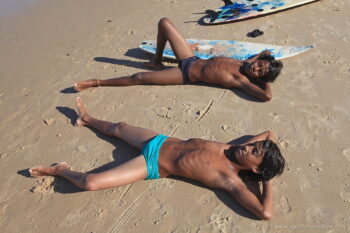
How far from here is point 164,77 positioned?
449 centimetres

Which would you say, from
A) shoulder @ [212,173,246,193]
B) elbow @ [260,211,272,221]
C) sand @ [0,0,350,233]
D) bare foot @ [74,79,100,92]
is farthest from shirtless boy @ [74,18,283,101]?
elbow @ [260,211,272,221]

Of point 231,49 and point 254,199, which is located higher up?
point 231,49

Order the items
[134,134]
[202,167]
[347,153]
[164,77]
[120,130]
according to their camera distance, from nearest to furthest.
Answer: [202,167]
[347,153]
[134,134]
[120,130]
[164,77]

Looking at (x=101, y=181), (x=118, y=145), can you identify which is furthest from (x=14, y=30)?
(x=101, y=181)

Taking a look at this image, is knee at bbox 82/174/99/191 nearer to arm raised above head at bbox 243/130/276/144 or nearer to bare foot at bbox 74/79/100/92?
arm raised above head at bbox 243/130/276/144

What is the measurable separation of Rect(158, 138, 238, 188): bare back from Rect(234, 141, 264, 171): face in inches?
5.2

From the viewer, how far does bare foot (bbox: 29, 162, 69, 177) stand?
11.1 feet

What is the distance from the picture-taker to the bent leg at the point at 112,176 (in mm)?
3096

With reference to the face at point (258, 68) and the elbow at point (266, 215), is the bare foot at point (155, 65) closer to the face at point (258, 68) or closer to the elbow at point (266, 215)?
the face at point (258, 68)

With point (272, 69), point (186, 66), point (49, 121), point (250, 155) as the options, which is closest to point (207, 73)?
point (186, 66)

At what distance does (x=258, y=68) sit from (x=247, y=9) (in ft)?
7.28

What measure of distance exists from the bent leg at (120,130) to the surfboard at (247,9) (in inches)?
119

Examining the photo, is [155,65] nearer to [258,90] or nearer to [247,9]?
[258,90]

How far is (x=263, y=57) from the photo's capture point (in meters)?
4.13
